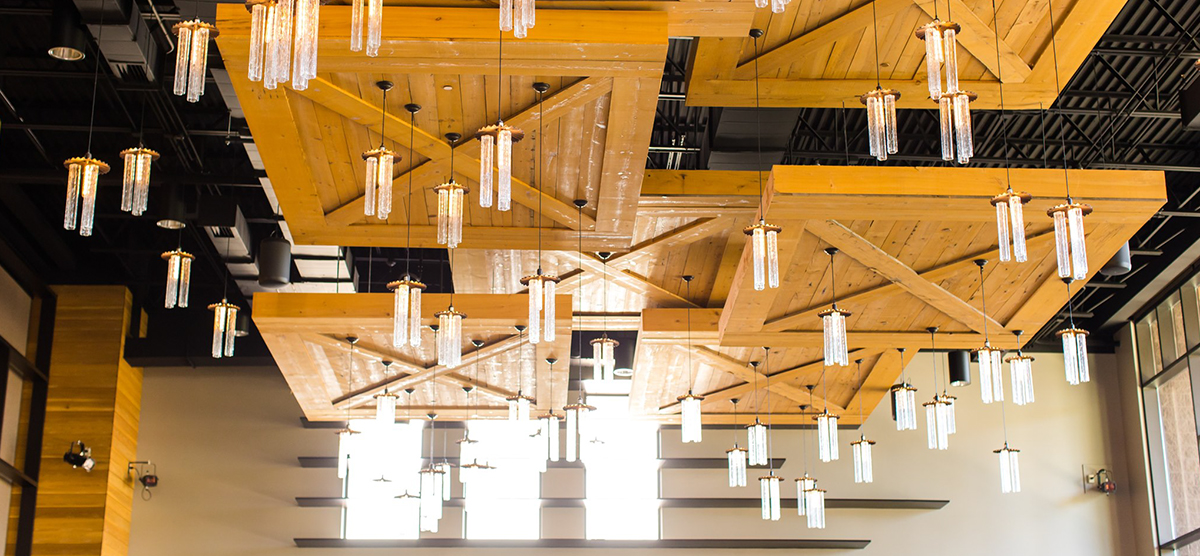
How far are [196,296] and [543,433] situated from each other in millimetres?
7462

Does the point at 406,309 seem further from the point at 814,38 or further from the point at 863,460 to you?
the point at 863,460

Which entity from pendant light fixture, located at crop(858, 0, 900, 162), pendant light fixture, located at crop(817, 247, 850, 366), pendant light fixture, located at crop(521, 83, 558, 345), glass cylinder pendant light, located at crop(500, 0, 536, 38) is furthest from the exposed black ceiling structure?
glass cylinder pendant light, located at crop(500, 0, 536, 38)

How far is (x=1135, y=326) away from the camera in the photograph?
68.0 feet

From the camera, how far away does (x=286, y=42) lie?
649 cm

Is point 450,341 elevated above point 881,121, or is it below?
below

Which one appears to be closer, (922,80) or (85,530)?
(922,80)

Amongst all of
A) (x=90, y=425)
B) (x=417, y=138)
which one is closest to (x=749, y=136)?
(x=417, y=138)

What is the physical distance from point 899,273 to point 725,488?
9.37 meters

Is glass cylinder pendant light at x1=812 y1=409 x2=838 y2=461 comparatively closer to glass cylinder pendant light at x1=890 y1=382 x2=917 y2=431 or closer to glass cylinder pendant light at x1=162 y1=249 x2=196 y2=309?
glass cylinder pendant light at x1=890 y1=382 x2=917 y2=431

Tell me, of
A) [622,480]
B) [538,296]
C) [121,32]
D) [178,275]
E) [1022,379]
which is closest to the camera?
[538,296]

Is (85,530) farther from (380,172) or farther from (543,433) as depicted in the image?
(380,172)

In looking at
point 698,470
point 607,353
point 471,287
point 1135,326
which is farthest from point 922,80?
point 1135,326

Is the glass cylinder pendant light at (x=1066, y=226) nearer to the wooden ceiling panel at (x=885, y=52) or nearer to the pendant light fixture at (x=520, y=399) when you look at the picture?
the wooden ceiling panel at (x=885, y=52)

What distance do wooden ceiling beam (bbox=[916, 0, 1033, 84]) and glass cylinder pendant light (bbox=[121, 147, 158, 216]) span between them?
18.9 feet
